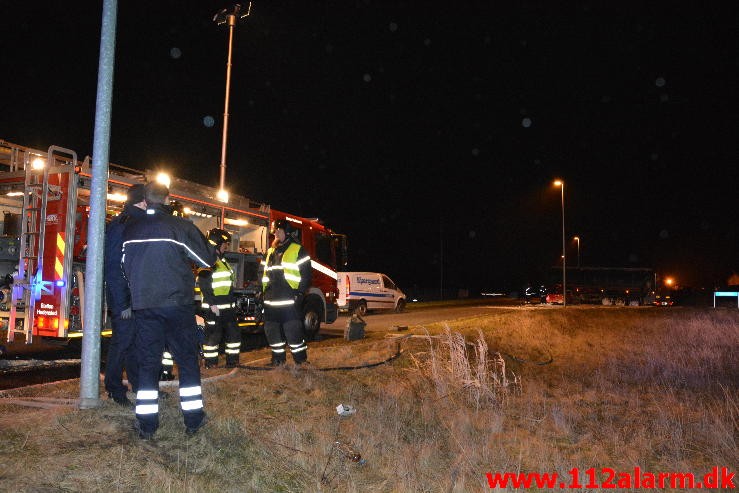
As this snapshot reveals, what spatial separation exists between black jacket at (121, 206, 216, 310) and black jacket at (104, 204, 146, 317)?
0.62m

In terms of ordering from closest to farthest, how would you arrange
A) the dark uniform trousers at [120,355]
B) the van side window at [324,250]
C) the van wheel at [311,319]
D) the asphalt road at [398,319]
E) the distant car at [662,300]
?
the dark uniform trousers at [120,355], the van wheel at [311,319], the van side window at [324,250], the asphalt road at [398,319], the distant car at [662,300]

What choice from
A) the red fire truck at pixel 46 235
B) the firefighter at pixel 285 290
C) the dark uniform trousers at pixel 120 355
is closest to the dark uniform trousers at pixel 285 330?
the firefighter at pixel 285 290

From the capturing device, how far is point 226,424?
4.52m

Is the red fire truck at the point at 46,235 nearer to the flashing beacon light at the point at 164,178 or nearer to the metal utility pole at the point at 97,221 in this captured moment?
the flashing beacon light at the point at 164,178

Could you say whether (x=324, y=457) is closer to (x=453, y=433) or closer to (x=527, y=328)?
(x=453, y=433)

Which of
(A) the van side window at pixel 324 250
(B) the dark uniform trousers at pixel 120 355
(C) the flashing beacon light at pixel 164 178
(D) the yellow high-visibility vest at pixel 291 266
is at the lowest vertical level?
(B) the dark uniform trousers at pixel 120 355

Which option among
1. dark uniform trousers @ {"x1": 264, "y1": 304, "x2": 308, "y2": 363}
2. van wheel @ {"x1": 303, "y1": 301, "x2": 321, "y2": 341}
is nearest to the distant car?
van wheel @ {"x1": 303, "y1": 301, "x2": 321, "y2": 341}

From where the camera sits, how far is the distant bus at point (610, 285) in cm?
4019

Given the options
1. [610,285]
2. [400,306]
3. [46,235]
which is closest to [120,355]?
[46,235]

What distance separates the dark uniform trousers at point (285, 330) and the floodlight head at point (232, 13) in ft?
41.5

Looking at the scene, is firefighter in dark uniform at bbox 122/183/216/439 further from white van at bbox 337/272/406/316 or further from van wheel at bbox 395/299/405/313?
van wheel at bbox 395/299/405/313

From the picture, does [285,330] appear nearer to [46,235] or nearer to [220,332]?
[220,332]

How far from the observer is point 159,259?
4297mm

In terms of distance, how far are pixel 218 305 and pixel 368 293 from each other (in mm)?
16079
